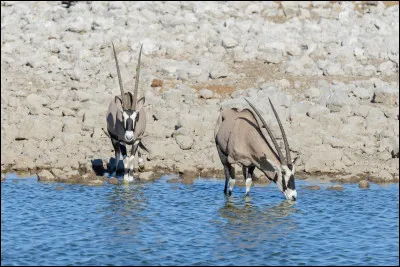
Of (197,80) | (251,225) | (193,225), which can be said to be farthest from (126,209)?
(197,80)

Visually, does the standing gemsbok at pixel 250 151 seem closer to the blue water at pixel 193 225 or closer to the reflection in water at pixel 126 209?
the blue water at pixel 193 225

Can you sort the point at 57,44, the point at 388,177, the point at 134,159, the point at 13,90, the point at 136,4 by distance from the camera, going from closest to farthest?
the point at 388,177
the point at 134,159
the point at 13,90
the point at 57,44
the point at 136,4


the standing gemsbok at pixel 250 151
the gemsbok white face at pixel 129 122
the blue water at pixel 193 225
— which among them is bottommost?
the blue water at pixel 193 225

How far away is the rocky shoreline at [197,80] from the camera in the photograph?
60.8 ft

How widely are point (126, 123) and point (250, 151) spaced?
2630 mm

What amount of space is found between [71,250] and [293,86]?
538 inches

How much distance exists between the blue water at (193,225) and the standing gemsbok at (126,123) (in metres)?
0.89

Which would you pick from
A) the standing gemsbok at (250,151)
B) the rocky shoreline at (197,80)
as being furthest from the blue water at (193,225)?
the rocky shoreline at (197,80)

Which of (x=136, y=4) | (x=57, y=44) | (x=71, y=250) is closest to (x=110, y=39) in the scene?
(x=57, y=44)

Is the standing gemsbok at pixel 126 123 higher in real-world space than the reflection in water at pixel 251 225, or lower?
higher

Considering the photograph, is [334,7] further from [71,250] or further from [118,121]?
[71,250]

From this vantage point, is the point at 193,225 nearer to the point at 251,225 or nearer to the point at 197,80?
the point at 251,225

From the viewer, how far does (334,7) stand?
31.0 m

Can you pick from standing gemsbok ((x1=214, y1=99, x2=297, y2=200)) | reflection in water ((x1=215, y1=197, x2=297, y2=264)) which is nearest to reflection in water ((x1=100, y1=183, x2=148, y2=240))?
reflection in water ((x1=215, y1=197, x2=297, y2=264))
